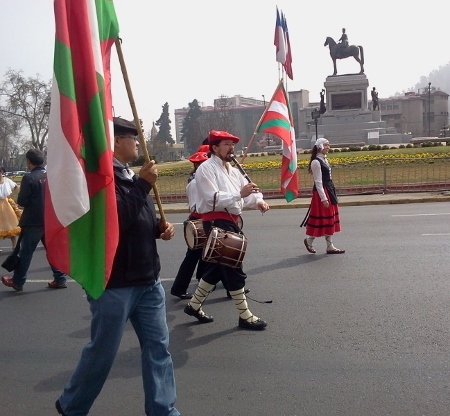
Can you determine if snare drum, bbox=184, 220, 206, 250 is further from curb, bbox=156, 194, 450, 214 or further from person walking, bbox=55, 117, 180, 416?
curb, bbox=156, 194, 450, 214

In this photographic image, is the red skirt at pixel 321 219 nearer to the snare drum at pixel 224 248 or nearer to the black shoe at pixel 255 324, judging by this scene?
the black shoe at pixel 255 324

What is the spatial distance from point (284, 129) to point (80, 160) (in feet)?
14.6

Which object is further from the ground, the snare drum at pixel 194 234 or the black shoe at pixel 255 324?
the snare drum at pixel 194 234

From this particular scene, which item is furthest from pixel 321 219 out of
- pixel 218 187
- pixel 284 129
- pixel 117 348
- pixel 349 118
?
pixel 349 118

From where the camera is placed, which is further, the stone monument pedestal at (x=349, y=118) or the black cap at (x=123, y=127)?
the stone monument pedestal at (x=349, y=118)

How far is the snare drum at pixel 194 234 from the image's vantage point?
5758mm

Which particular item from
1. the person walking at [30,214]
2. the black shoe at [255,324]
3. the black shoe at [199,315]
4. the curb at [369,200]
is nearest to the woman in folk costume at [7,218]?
the person walking at [30,214]

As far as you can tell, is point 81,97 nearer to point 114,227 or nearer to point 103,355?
point 114,227

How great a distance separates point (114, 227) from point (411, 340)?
2.94 metres

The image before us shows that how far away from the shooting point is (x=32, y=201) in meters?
7.25

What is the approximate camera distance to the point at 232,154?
521 centimetres

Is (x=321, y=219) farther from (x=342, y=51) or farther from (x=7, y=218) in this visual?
(x=342, y=51)

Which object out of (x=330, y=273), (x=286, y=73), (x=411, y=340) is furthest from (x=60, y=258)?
(x=286, y=73)

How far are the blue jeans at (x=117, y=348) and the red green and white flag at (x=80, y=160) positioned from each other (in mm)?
283
